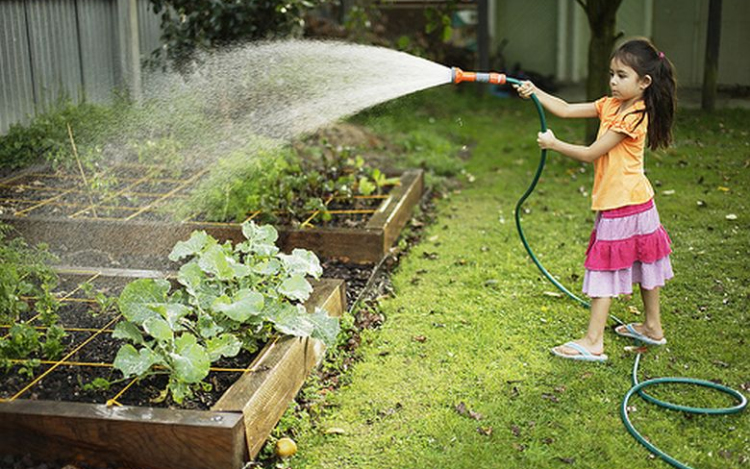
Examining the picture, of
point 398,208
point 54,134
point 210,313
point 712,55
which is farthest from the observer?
point 712,55

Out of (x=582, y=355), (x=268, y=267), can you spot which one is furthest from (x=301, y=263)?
(x=582, y=355)

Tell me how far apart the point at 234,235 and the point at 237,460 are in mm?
2420

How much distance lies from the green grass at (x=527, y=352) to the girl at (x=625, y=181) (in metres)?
0.30

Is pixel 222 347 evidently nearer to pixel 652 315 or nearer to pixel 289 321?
pixel 289 321

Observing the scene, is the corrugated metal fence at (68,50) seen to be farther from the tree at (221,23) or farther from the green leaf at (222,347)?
the green leaf at (222,347)

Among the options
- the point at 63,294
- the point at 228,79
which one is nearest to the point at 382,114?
the point at 228,79

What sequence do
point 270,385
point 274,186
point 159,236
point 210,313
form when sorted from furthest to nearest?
point 274,186, point 159,236, point 210,313, point 270,385

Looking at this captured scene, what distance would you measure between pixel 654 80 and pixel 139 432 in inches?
99.7

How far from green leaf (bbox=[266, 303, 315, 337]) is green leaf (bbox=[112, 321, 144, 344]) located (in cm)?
52

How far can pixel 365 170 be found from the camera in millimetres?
6688

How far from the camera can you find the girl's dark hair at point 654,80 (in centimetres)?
369

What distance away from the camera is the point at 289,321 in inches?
139

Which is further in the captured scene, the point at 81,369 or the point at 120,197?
the point at 120,197

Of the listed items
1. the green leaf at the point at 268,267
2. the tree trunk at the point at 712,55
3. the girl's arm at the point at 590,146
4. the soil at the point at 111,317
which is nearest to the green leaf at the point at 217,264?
Answer: the green leaf at the point at 268,267
